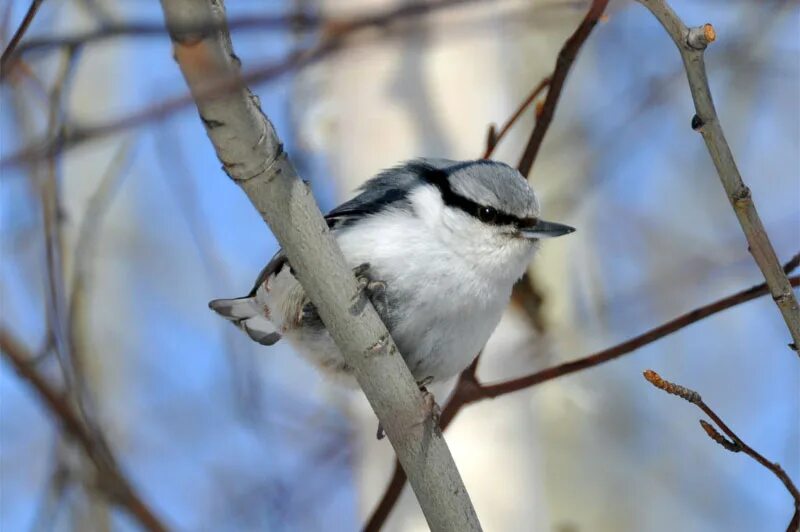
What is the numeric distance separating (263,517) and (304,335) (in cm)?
88

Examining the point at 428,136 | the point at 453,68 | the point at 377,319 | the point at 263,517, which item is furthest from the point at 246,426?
the point at 377,319

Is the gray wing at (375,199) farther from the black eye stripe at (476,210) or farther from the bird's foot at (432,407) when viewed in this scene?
the bird's foot at (432,407)

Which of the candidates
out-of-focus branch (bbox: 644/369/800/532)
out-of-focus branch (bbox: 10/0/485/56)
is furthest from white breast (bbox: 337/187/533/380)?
out-of-focus branch (bbox: 10/0/485/56)

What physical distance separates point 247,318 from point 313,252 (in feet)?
2.99

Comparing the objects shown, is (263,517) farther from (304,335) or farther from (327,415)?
(304,335)

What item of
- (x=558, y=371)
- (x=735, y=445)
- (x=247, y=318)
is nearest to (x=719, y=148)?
(x=735, y=445)

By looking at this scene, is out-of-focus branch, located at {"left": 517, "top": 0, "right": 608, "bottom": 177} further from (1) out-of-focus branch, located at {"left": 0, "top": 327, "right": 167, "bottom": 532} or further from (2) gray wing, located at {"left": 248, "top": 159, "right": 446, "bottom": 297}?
(1) out-of-focus branch, located at {"left": 0, "top": 327, "right": 167, "bottom": 532}

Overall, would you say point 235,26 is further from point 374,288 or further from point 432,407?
point 374,288

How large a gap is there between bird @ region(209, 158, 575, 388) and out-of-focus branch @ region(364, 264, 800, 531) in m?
0.13

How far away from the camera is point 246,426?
2400mm

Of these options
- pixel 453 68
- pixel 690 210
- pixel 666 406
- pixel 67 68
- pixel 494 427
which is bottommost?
pixel 666 406

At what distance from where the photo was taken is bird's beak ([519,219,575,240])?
171 centimetres

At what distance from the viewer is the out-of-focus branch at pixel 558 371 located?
1.36 metres

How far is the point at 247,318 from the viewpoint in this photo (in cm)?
207
